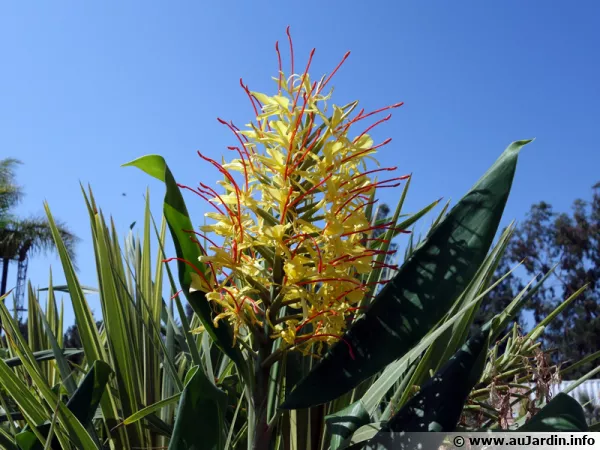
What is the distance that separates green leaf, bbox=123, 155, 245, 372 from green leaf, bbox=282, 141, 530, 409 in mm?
121

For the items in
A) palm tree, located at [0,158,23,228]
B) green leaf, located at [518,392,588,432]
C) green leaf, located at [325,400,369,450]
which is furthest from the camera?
palm tree, located at [0,158,23,228]

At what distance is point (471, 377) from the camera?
754 millimetres

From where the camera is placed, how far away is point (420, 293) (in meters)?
0.75

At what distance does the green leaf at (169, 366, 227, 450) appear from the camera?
0.72m

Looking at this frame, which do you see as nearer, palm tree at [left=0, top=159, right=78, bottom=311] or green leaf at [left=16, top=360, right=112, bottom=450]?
green leaf at [left=16, top=360, right=112, bottom=450]

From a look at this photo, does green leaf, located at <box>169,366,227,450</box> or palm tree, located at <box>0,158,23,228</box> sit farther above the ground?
palm tree, located at <box>0,158,23,228</box>

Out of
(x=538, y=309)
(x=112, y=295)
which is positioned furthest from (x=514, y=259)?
(x=112, y=295)

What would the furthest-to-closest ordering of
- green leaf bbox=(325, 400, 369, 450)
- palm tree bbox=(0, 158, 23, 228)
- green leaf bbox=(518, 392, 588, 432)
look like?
palm tree bbox=(0, 158, 23, 228)
green leaf bbox=(325, 400, 369, 450)
green leaf bbox=(518, 392, 588, 432)

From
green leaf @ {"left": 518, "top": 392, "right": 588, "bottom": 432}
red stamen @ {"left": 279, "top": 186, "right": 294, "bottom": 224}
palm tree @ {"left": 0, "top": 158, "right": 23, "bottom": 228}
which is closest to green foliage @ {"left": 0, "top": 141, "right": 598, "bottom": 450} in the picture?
green leaf @ {"left": 518, "top": 392, "right": 588, "bottom": 432}

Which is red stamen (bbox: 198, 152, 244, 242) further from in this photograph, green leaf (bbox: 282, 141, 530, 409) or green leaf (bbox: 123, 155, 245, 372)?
green leaf (bbox: 282, 141, 530, 409)

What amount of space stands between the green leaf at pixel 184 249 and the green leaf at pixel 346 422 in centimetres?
15

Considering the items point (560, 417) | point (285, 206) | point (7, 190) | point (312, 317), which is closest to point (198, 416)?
point (312, 317)

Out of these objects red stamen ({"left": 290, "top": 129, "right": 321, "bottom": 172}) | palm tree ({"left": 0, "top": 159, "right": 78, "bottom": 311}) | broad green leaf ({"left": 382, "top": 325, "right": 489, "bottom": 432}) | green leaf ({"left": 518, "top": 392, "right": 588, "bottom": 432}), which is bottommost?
green leaf ({"left": 518, "top": 392, "right": 588, "bottom": 432})

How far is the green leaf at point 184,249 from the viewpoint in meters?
0.81
